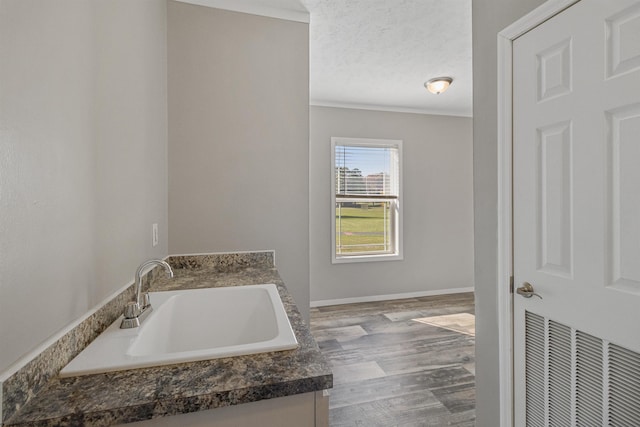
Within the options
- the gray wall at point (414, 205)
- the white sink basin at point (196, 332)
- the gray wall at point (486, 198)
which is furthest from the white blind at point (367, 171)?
the white sink basin at point (196, 332)

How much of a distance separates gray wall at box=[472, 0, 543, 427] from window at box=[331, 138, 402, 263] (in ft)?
8.12

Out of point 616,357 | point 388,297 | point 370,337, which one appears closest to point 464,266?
point 388,297

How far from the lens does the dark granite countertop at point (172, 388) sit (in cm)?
59

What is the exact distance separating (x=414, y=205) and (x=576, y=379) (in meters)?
3.29

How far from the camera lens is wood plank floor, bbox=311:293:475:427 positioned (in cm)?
190

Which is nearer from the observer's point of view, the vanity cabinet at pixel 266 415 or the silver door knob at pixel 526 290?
the vanity cabinet at pixel 266 415

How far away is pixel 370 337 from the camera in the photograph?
301cm

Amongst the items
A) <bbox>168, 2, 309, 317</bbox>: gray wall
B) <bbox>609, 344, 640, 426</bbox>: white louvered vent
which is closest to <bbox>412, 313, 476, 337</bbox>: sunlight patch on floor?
<bbox>168, 2, 309, 317</bbox>: gray wall

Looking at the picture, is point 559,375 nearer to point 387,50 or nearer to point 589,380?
point 589,380

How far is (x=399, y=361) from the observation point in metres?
2.53

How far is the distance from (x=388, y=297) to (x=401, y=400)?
7.28 ft

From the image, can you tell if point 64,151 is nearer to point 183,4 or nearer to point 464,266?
point 183,4

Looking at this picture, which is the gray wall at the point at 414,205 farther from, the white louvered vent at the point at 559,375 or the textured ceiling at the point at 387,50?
the white louvered vent at the point at 559,375

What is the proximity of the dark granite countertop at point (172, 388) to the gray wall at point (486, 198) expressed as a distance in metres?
1.08
